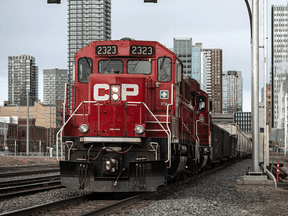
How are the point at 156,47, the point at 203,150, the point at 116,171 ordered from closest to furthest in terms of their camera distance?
the point at 116,171 → the point at 156,47 → the point at 203,150

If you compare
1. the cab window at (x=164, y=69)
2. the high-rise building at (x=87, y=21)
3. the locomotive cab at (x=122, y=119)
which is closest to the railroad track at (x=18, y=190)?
the locomotive cab at (x=122, y=119)

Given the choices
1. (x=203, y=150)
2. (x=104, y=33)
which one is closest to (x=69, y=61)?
(x=104, y=33)

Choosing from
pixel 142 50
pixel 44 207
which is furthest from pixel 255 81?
pixel 44 207

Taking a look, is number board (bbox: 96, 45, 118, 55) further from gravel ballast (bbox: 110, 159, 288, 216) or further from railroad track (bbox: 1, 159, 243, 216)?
gravel ballast (bbox: 110, 159, 288, 216)

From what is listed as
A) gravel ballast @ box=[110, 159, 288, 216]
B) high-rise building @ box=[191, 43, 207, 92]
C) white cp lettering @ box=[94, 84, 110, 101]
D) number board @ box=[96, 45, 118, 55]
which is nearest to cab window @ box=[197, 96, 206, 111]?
gravel ballast @ box=[110, 159, 288, 216]

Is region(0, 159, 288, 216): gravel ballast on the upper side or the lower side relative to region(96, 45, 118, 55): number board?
lower

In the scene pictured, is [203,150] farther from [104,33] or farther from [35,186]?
[104,33]

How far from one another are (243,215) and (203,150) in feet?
30.1

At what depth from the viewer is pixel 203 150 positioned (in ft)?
56.9

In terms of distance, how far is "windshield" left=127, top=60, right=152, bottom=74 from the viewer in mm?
10461

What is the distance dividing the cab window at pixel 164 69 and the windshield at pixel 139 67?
0.26 meters

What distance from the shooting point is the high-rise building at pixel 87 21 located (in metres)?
186

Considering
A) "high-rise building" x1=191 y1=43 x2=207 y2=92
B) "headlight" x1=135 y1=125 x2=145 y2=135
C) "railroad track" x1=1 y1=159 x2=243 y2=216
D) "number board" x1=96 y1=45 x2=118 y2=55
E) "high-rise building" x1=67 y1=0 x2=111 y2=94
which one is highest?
"high-rise building" x1=67 y1=0 x2=111 y2=94

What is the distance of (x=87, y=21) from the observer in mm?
187500
